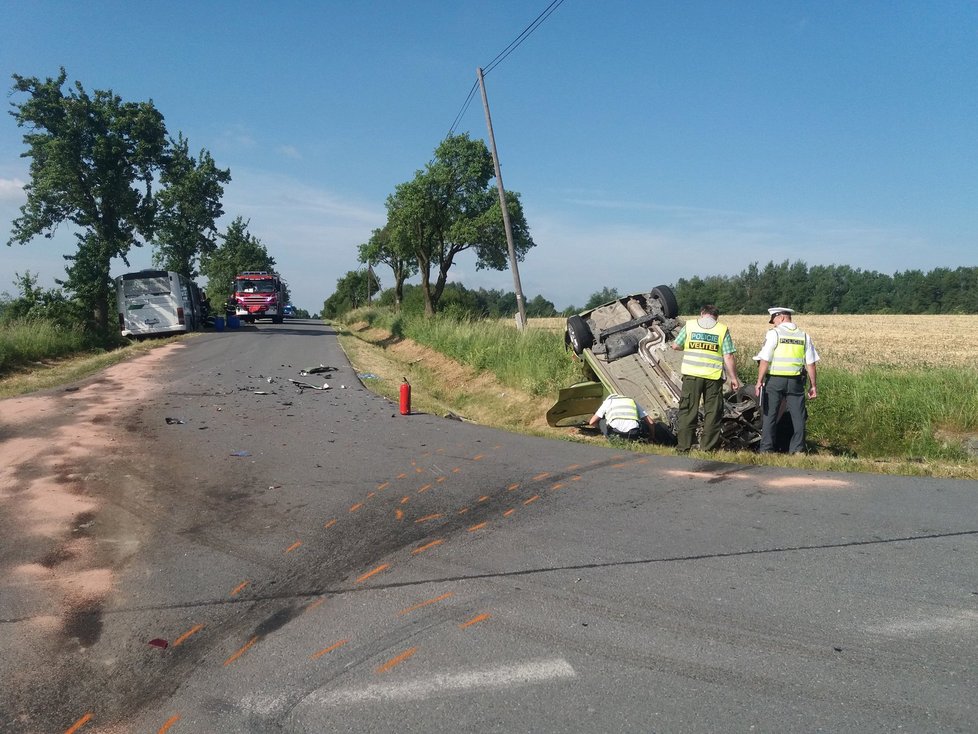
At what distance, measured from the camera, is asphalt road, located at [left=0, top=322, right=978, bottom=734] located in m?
3.17

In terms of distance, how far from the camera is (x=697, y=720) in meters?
3.01

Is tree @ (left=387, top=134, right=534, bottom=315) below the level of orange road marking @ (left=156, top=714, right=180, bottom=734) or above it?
above

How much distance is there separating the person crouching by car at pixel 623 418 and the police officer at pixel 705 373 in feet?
2.23

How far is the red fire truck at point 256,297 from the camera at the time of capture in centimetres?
4438

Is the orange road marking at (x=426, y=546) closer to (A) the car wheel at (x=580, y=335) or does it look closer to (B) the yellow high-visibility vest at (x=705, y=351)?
(B) the yellow high-visibility vest at (x=705, y=351)

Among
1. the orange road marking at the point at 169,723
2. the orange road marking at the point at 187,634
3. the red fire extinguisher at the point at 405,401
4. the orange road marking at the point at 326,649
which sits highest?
the red fire extinguisher at the point at 405,401

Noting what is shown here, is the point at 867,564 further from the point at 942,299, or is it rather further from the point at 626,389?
the point at 942,299

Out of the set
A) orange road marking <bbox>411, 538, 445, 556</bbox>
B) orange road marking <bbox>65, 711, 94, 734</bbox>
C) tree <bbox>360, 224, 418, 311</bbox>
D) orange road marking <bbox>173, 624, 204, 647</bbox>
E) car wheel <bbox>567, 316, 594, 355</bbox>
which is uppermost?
tree <bbox>360, 224, 418, 311</bbox>

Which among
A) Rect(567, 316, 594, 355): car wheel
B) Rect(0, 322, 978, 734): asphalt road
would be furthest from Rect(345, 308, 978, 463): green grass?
Rect(0, 322, 978, 734): asphalt road

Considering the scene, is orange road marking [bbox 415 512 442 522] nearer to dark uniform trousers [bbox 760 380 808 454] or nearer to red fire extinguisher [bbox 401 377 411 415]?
dark uniform trousers [bbox 760 380 808 454]

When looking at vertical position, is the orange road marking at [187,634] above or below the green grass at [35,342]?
below

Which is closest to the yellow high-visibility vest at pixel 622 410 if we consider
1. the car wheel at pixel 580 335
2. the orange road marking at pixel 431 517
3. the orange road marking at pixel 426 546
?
the car wheel at pixel 580 335

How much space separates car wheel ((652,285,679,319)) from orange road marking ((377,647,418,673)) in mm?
8372

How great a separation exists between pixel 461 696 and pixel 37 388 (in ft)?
41.2
